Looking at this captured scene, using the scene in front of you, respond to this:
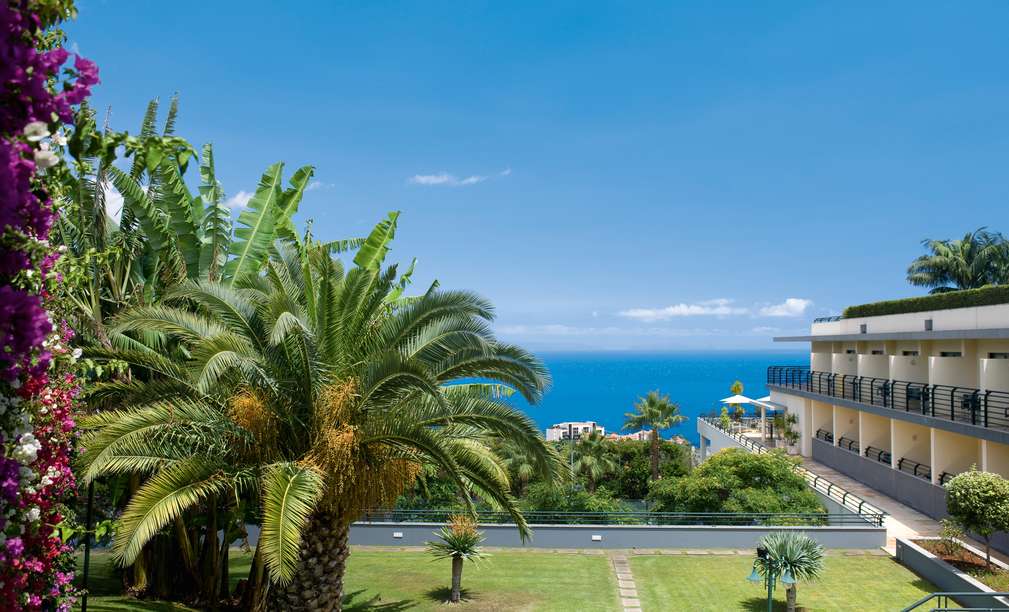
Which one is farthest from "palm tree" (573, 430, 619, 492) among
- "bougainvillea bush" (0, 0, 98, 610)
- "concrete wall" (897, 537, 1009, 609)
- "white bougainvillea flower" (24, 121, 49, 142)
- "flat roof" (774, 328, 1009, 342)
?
"white bougainvillea flower" (24, 121, 49, 142)

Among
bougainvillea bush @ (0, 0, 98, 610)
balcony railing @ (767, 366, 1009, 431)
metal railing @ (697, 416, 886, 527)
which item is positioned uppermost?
bougainvillea bush @ (0, 0, 98, 610)

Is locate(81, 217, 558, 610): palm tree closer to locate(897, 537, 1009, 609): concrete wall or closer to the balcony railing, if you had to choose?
locate(897, 537, 1009, 609): concrete wall

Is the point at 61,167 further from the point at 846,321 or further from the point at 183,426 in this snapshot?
the point at 846,321

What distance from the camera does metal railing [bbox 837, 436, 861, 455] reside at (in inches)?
1172

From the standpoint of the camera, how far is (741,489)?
22562mm

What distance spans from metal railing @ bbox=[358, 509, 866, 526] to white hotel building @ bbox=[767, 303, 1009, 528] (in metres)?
4.49

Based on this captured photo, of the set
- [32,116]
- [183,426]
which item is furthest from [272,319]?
[32,116]

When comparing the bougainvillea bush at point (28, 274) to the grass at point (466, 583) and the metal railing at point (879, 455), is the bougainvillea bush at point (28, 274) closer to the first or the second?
the grass at point (466, 583)

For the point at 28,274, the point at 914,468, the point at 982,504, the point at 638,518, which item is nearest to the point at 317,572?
the point at 28,274

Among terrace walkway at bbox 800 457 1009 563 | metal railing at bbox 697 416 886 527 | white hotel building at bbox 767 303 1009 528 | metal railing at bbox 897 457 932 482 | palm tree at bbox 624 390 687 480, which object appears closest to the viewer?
terrace walkway at bbox 800 457 1009 563

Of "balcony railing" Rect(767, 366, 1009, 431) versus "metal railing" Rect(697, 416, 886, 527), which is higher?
"balcony railing" Rect(767, 366, 1009, 431)

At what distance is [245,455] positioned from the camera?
1061cm

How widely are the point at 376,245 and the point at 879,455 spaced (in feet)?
74.2

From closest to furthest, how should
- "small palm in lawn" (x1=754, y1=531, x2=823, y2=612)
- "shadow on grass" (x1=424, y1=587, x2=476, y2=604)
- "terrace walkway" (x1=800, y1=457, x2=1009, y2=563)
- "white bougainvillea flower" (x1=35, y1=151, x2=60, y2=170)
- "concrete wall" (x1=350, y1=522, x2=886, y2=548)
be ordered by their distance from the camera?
"white bougainvillea flower" (x1=35, y1=151, x2=60, y2=170)
"small palm in lawn" (x1=754, y1=531, x2=823, y2=612)
"shadow on grass" (x1=424, y1=587, x2=476, y2=604)
"terrace walkway" (x1=800, y1=457, x2=1009, y2=563)
"concrete wall" (x1=350, y1=522, x2=886, y2=548)
